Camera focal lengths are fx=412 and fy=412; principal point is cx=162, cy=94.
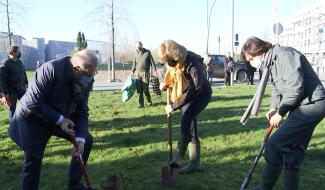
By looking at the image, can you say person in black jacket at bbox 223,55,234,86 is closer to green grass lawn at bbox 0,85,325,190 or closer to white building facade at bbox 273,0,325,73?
green grass lawn at bbox 0,85,325,190

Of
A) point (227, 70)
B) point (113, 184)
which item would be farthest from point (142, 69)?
point (227, 70)

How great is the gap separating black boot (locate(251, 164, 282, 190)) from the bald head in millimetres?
2166

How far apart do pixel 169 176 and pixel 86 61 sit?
1.96m

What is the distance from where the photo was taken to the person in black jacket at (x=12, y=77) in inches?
317

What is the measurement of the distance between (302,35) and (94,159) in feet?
201

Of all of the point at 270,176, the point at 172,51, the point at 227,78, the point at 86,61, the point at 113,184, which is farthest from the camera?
the point at 227,78

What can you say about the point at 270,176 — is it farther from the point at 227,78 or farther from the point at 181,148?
the point at 227,78

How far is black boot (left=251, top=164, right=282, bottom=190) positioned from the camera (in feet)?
14.7

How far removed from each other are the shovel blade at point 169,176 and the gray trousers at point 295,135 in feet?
4.30

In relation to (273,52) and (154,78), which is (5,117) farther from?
(273,52)

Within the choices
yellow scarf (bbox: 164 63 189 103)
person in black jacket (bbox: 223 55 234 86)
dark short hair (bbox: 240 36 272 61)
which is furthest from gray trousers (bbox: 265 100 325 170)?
person in black jacket (bbox: 223 55 234 86)

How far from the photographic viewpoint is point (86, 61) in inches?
157

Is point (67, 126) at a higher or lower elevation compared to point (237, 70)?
lower

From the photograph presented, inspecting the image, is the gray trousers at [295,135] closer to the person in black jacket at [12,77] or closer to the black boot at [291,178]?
the black boot at [291,178]
